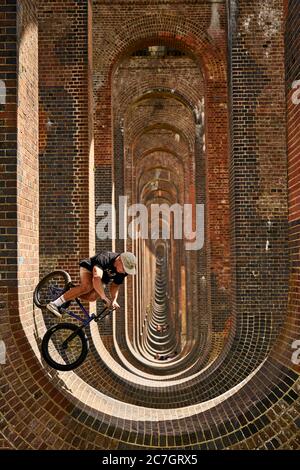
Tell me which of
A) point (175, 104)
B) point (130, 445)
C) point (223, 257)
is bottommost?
point (130, 445)

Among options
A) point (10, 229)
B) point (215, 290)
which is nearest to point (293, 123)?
point (10, 229)

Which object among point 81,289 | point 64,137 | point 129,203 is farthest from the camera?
point 129,203

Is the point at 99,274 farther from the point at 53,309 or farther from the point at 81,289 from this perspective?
the point at 53,309

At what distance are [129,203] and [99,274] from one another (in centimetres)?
1214

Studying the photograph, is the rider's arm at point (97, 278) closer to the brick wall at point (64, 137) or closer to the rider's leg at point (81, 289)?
the rider's leg at point (81, 289)

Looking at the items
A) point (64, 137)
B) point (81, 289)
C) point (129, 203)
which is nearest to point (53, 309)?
point (81, 289)

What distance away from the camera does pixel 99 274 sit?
5.11 meters

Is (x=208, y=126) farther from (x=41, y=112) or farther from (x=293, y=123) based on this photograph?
(x=293, y=123)

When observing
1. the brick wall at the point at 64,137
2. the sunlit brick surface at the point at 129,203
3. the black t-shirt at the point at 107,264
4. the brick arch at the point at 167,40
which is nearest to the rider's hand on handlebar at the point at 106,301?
the black t-shirt at the point at 107,264

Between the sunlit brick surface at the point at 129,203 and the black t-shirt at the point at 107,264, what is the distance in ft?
2.08

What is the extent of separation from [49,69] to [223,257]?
5388 mm

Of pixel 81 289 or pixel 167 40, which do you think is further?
pixel 167 40

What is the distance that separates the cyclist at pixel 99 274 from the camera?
16.7 ft

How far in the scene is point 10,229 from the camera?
14.8 ft
